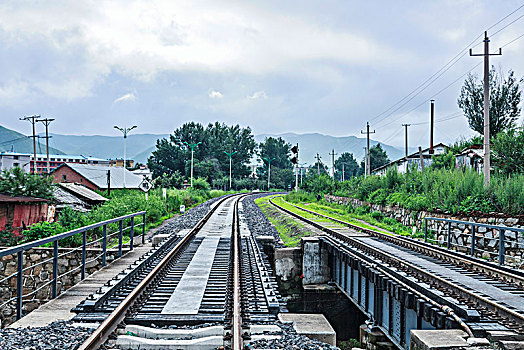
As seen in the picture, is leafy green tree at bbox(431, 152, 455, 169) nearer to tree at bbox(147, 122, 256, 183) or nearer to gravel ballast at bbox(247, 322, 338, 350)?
gravel ballast at bbox(247, 322, 338, 350)

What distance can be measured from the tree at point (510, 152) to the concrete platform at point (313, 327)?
15956mm

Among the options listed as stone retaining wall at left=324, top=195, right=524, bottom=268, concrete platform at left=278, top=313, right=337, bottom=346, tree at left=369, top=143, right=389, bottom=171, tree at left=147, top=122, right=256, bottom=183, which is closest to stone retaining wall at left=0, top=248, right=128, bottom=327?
concrete platform at left=278, top=313, right=337, bottom=346

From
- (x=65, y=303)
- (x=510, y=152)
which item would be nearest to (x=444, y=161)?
(x=510, y=152)

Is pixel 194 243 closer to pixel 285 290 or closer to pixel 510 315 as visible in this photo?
pixel 285 290

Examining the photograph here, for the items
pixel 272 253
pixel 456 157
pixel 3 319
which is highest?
pixel 456 157

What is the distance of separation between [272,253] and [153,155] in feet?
280

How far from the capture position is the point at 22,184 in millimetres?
26812

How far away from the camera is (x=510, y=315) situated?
748cm

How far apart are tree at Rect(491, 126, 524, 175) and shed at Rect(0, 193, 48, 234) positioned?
21310 mm

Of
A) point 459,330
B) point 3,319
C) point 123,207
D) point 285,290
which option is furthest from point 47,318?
point 123,207

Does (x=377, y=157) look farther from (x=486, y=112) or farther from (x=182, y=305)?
(x=182, y=305)

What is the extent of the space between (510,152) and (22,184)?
970 inches

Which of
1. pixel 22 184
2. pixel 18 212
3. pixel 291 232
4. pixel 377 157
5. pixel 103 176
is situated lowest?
pixel 291 232

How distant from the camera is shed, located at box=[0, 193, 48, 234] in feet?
72.8
